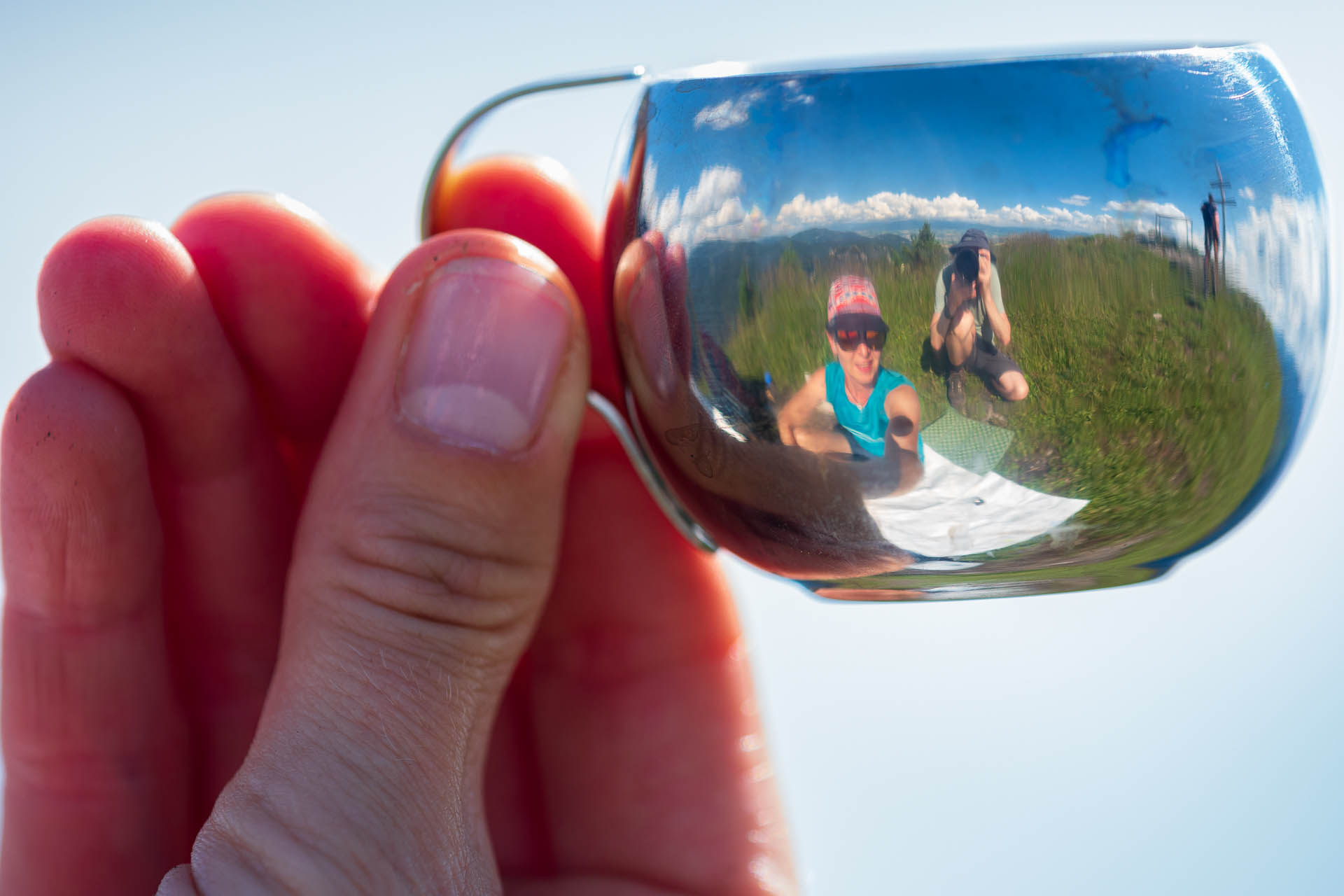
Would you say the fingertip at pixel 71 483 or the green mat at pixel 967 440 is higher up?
the green mat at pixel 967 440

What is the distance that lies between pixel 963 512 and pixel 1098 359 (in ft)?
0.50

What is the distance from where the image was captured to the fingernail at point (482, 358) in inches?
36.5

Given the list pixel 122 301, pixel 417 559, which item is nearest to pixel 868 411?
pixel 417 559

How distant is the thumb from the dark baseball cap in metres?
0.40

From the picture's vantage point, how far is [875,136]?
728 mm

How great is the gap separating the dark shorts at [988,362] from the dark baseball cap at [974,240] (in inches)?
2.5

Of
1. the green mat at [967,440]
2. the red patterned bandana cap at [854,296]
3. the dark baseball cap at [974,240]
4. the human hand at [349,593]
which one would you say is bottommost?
the human hand at [349,593]

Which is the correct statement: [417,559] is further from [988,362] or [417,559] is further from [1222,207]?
[1222,207]

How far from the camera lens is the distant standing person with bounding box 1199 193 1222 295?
734 millimetres

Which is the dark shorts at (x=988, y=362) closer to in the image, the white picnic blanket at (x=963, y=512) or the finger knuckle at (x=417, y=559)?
the white picnic blanket at (x=963, y=512)

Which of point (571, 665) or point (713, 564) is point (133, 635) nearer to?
point (571, 665)

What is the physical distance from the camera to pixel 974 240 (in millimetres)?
707

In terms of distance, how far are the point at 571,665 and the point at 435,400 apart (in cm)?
68

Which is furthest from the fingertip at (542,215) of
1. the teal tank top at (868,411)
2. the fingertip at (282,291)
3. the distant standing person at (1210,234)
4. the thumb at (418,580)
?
the distant standing person at (1210,234)
